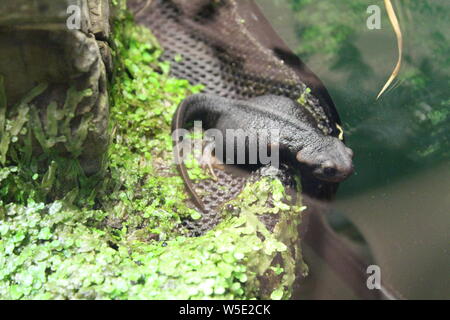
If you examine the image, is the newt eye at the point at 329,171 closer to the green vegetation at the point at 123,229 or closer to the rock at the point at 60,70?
the green vegetation at the point at 123,229

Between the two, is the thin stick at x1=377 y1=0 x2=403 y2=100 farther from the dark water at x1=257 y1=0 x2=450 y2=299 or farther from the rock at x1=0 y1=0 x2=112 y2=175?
the rock at x1=0 y1=0 x2=112 y2=175

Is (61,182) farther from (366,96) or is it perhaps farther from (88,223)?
(366,96)

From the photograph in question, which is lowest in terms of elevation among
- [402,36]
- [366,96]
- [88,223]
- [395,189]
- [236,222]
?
[88,223]

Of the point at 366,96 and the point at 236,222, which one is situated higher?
the point at 366,96

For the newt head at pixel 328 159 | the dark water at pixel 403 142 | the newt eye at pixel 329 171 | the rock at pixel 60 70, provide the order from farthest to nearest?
the newt eye at pixel 329 171 → the newt head at pixel 328 159 → the dark water at pixel 403 142 → the rock at pixel 60 70

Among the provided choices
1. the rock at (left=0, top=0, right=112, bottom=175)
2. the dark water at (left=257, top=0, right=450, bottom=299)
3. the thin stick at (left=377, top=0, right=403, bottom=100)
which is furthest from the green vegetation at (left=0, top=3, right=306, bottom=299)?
the thin stick at (left=377, top=0, right=403, bottom=100)

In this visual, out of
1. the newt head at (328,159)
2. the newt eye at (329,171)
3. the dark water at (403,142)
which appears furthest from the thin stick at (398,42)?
the newt eye at (329,171)
